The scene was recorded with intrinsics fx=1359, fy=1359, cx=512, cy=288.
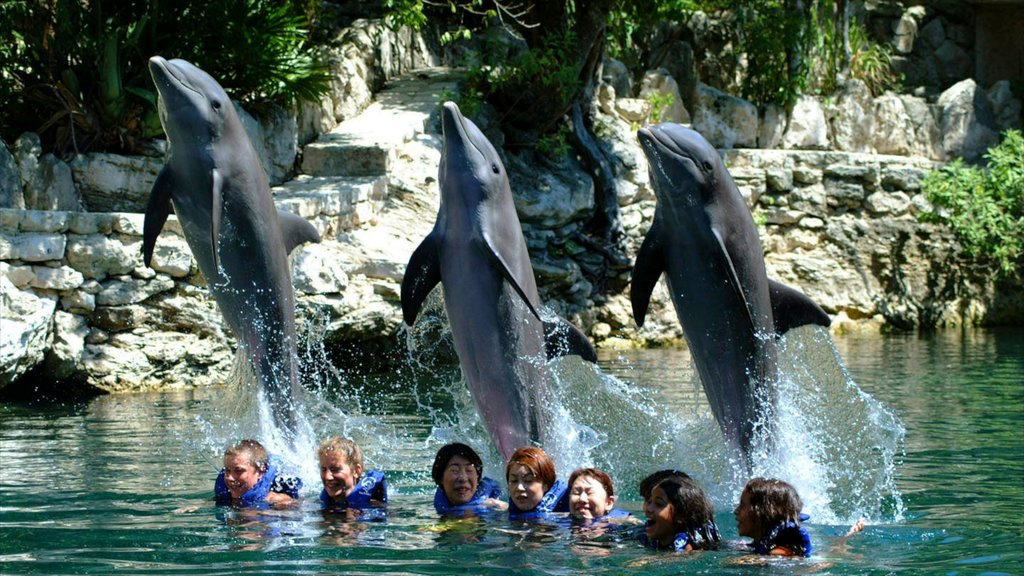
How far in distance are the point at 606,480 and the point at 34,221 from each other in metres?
7.32

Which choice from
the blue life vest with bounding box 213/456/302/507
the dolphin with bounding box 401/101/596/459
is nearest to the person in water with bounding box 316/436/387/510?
the blue life vest with bounding box 213/456/302/507

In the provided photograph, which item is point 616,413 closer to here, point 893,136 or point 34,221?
point 34,221

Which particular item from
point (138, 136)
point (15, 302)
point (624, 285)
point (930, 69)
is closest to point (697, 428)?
point (15, 302)

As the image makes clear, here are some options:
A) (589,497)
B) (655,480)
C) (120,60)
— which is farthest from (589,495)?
(120,60)

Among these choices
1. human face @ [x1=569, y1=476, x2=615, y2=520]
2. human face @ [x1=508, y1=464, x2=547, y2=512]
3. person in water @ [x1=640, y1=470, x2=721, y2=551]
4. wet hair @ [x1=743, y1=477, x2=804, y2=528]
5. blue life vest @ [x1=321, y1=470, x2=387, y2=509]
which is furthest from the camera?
blue life vest @ [x1=321, y1=470, x2=387, y2=509]

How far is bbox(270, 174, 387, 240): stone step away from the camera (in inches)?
531

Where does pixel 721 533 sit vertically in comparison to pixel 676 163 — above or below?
below

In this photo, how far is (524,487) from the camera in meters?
6.70

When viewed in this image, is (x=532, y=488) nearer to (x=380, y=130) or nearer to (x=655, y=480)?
(x=655, y=480)

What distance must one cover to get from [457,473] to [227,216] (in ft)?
6.43

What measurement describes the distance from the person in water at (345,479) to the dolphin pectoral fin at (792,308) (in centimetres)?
233

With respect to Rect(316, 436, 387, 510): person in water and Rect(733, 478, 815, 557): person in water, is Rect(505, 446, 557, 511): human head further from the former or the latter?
Rect(733, 478, 815, 557): person in water

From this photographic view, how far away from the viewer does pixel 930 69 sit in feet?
78.9

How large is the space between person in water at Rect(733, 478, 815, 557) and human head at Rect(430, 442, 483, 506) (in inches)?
66.3
